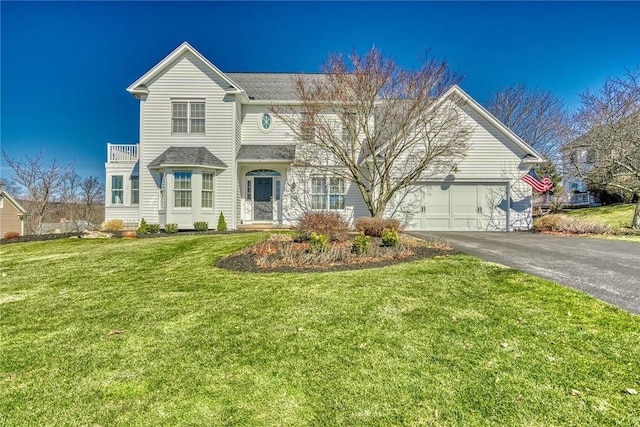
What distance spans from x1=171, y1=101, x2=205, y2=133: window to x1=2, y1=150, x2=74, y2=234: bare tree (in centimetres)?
1801

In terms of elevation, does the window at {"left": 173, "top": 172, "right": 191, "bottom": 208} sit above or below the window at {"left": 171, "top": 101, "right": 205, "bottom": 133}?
below

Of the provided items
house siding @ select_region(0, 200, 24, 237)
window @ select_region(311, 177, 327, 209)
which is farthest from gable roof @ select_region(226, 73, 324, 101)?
house siding @ select_region(0, 200, 24, 237)

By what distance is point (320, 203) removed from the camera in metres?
16.8

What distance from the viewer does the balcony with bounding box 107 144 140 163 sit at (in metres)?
17.7

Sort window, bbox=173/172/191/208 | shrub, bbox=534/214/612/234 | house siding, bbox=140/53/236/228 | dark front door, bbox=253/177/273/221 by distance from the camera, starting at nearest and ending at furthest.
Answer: shrub, bbox=534/214/612/234 < window, bbox=173/172/191/208 < house siding, bbox=140/53/236/228 < dark front door, bbox=253/177/273/221

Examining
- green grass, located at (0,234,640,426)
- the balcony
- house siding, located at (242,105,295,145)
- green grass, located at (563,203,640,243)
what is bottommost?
green grass, located at (0,234,640,426)

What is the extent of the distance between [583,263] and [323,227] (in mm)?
6387

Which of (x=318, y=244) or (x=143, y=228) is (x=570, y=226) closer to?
(x=318, y=244)

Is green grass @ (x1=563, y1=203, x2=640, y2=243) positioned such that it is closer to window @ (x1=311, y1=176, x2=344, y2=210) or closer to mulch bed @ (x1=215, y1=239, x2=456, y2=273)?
window @ (x1=311, y1=176, x2=344, y2=210)

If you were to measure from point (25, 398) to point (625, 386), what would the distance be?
545 cm

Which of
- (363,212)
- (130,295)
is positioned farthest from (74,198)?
(130,295)

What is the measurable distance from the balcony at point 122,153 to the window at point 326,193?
33.3 feet

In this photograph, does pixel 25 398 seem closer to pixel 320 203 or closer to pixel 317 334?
pixel 317 334

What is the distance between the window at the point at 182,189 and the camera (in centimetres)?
1539
